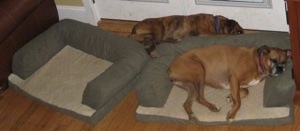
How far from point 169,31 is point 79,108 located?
99cm

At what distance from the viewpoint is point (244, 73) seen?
138 inches

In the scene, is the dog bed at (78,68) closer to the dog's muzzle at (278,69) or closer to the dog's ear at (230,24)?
the dog's ear at (230,24)

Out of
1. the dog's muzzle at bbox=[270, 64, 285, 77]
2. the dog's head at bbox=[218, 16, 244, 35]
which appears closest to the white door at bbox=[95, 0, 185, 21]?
the dog's head at bbox=[218, 16, 244, 35]

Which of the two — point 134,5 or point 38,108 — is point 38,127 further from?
point 134,5

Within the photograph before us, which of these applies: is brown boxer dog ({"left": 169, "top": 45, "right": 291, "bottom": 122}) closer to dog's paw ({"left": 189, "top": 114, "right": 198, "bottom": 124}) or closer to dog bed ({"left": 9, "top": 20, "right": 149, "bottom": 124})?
dog's paw ({"left": 189, "top": 114, "right": 198, "bottom": 124})

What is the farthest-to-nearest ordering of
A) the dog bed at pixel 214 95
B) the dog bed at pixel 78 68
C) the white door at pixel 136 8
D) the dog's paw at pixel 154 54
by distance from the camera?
the white door at pixel 136 8 → the dog's paw at pixel 154 54 → the dog bed at pixel 78 68 → the dog bed at pixel 214 95

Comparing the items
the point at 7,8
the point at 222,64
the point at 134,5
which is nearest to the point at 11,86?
the point at 7,8

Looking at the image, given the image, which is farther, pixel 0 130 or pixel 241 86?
pixel 0 130

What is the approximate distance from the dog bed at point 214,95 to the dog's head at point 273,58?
5cm

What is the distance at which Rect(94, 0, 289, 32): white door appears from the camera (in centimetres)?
395

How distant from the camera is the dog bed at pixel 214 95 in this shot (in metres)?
3.30

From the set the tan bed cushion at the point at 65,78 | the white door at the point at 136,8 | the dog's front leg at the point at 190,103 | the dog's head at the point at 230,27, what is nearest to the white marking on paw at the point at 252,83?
the dog's front leg at the point at 190,103

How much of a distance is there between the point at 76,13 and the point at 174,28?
106cm

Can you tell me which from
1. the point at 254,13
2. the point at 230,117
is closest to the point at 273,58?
the point at 230,117
